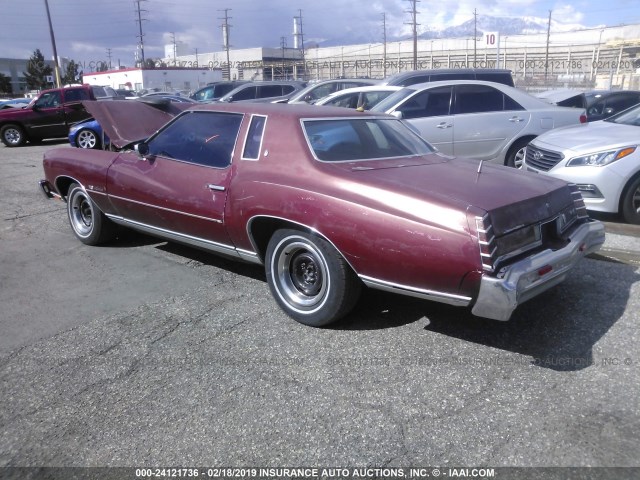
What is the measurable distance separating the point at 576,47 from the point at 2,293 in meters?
75.7

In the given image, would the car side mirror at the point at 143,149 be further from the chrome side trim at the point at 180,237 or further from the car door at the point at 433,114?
the car door at the point at 433,114

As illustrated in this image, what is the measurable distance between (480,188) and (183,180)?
7.77ft

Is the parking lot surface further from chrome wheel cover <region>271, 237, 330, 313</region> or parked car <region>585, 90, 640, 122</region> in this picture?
parked car <region>585, 90, 640, 122</region>

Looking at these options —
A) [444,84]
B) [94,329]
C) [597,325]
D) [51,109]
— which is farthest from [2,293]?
[51,109]

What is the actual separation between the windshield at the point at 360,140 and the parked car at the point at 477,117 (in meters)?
3.96

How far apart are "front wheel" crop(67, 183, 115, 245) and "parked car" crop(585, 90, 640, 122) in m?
12.7

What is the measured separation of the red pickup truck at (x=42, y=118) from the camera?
17.0 meters

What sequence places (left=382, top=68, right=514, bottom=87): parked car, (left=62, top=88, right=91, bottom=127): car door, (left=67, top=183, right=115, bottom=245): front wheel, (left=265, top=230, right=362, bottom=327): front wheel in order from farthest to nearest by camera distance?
(left=62, top=88, right=91, bottom=127): car door < (left=382, top=68, right=514, bottom=87): parked car < (left=67, top=183, right=115, bottom=245): front wheel < (left=265, top=230, right=362, bottom=327): front wheel

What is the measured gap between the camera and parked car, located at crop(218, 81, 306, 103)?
16.5 meters

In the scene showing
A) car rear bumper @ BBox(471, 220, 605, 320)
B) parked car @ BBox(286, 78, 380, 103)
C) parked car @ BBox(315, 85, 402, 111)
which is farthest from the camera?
parked car @ BBox(286, 78, 380, 103)

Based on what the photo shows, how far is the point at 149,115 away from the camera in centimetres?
606

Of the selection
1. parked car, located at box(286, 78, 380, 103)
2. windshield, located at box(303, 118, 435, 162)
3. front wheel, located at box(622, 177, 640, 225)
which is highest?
parked car, located at box(286, 78, 380, 103)

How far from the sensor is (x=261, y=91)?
56.2 feet

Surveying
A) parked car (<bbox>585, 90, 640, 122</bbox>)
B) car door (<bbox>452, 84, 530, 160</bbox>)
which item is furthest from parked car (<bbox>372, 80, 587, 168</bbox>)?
parked car (<bbox>585, 90, 640, 122</bbox>)
